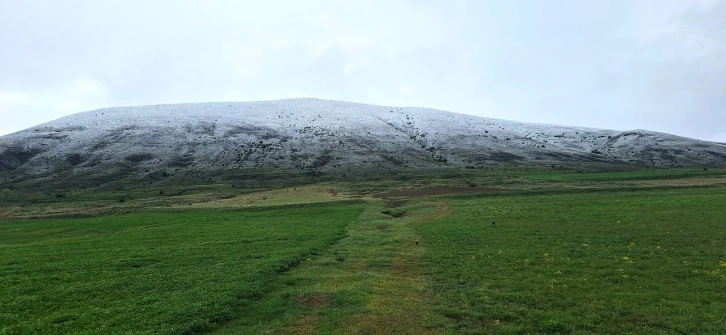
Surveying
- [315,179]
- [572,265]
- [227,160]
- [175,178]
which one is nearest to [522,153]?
[315,179]

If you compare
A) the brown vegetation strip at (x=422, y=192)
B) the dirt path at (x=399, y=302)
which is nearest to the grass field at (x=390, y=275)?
the dirt path at (x=399, y=302)

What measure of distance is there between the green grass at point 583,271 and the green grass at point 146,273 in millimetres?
11188

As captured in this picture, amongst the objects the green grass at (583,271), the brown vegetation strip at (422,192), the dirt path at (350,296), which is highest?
the green grass at (583,271)

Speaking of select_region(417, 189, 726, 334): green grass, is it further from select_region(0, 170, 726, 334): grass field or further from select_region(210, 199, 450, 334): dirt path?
select_region(210, 199, 450, 334): dirt path

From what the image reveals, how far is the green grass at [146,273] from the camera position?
66.7ft

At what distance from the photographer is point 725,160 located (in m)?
188

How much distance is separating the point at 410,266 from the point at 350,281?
5.52 m

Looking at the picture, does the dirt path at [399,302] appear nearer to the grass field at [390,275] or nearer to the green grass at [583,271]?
the grass field at [390,275]

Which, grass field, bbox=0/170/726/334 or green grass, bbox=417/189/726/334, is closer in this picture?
green grass, bbox=417/189/726/334

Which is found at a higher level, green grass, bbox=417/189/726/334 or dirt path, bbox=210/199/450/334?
green grass, bbox=417/189/726/334

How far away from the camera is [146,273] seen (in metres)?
28.9

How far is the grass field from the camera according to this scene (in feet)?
64.4

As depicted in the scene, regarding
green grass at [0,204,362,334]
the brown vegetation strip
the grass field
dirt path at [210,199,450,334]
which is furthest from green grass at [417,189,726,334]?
the brown vegetation strip

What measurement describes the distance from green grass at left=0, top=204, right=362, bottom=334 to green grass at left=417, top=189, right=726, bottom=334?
36.7ft
